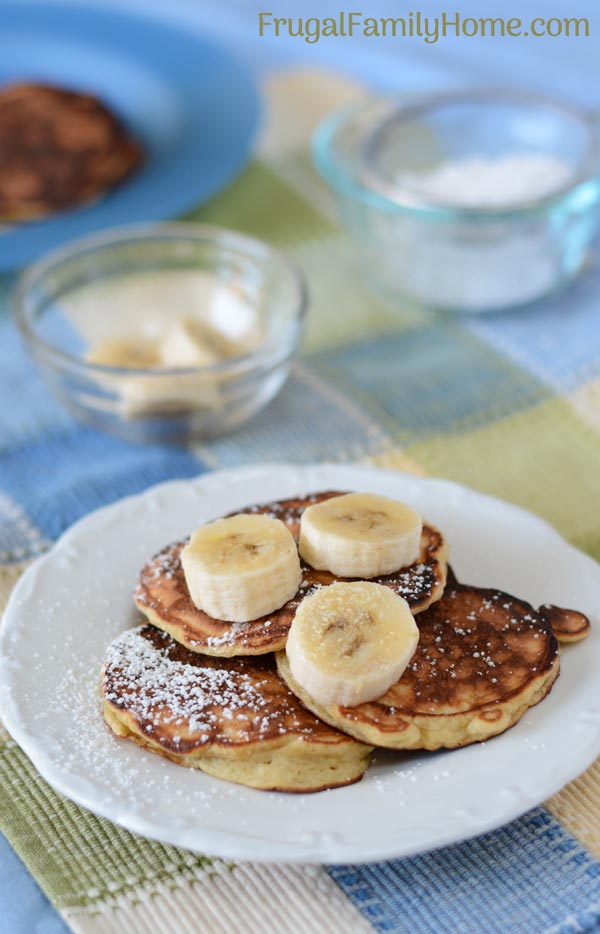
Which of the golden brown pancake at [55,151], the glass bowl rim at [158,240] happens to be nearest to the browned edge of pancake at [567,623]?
the glass bowl rim at [158,240]

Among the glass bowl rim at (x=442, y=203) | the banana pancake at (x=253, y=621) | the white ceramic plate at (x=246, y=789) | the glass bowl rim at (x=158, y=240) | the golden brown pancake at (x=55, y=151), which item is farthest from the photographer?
the golden brown pancake at (x=55, y=151)

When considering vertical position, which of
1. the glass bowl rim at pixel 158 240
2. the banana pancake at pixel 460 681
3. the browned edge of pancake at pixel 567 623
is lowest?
the glass bowl rim at pixel 158 240

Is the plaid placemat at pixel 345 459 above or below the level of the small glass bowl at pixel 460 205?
below

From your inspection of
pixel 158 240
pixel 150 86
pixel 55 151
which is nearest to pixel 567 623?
pixel 158 240

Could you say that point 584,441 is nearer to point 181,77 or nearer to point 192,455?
point 192,455

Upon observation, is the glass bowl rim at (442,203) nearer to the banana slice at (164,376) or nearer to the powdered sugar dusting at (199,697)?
the banana slice at (164,376)

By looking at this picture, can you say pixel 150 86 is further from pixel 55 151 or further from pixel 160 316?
pixel 160 316

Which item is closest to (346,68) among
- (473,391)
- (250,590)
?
(473,391)

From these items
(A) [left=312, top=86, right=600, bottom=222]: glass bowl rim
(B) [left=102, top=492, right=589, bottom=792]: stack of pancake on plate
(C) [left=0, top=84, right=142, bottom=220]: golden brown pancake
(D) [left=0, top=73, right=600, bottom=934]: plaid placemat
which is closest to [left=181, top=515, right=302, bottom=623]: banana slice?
(B) [left=102, top=492, right=589, bottom=792]: stack of pancake on plate
